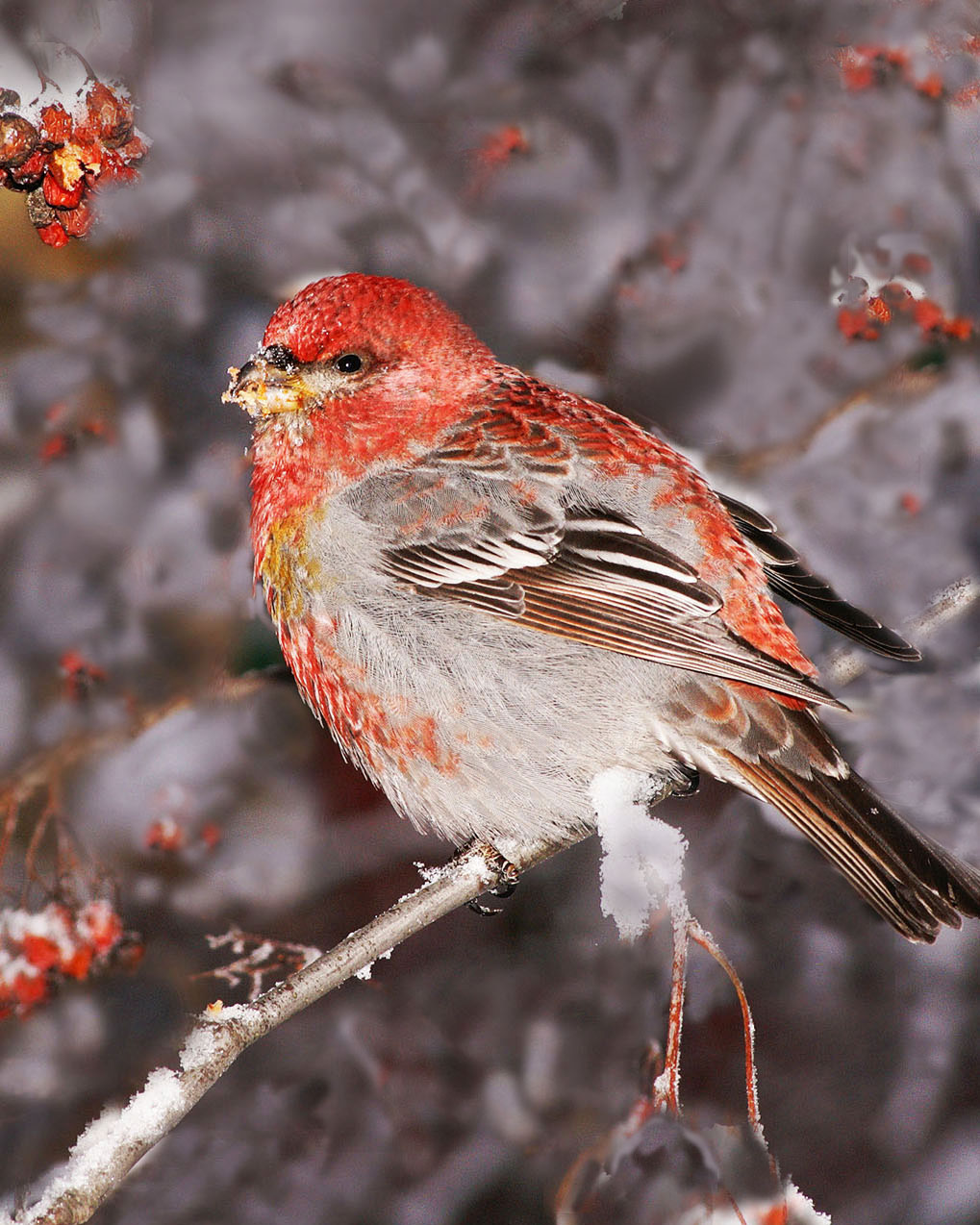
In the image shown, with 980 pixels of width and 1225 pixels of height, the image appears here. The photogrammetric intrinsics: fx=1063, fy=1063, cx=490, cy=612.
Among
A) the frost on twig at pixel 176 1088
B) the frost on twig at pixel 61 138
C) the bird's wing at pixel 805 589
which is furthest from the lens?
the bird's wing at pixel 805 589

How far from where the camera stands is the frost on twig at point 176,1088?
3.52ft

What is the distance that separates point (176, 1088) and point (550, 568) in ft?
2.29

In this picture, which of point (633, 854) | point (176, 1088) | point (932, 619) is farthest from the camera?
point (932, 619)

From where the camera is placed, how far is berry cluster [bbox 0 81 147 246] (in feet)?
3.87

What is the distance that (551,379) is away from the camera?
4.65 feet

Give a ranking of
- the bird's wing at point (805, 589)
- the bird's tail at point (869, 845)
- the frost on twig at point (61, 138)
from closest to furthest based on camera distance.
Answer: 1. the frost on twig at point (61, 138)
2. the bird's tail at point (869, 845)
3. the bird's wing at point (805, 589)

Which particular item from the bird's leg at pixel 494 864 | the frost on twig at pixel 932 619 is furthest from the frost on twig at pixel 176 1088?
the frost on twig at pixel 932 619

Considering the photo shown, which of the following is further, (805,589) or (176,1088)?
(805,589)

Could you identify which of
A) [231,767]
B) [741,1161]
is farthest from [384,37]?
[741,1161]

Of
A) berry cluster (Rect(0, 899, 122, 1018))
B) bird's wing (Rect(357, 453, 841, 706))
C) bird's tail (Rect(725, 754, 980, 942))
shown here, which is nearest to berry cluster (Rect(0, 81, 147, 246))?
bird's wing (Rect(357, 453, 841, 706))

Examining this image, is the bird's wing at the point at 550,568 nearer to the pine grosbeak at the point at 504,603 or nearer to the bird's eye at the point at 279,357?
the pine grosbeak at the point at 504,603

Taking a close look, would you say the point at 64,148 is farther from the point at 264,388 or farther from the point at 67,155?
the point at 264,388

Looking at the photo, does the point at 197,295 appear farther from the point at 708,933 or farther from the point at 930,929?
the point at 930,929

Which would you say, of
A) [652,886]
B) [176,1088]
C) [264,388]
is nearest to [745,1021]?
[652,886]
